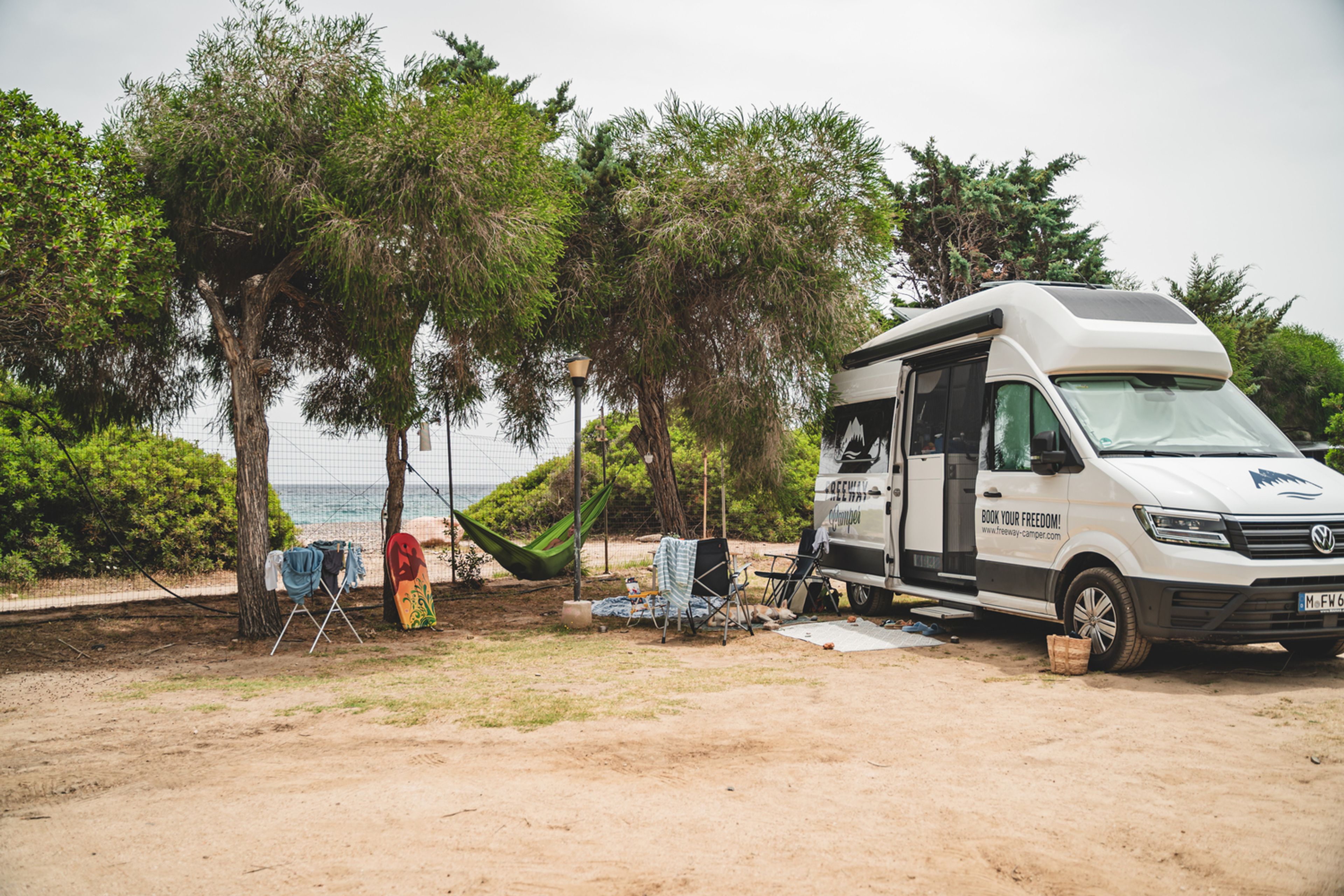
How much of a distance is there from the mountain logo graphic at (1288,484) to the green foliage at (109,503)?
10.3 meters

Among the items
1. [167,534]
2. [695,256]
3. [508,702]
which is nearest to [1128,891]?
[508,702]

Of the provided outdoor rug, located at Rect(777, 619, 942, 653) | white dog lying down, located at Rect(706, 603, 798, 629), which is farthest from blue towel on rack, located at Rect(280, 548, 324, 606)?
outdoor rug, located at Rect(777, 619, 942, 653)

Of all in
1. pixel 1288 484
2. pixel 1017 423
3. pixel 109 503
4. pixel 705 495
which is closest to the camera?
pixel 1288 484

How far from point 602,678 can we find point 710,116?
5862mm

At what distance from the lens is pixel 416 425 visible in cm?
980

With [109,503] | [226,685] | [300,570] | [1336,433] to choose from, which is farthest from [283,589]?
[1336,433]

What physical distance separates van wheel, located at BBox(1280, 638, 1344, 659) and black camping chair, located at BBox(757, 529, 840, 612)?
3.81 metres

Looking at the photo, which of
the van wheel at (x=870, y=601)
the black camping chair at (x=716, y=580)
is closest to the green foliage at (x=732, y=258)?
the van wheel at (x=870, y=601)

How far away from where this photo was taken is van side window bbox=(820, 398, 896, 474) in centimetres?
809

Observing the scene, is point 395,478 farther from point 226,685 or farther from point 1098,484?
point 1098,484

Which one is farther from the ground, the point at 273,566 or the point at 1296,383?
the point at 1296,383

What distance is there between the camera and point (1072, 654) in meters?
5.57

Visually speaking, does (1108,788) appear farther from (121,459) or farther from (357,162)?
(121,459)

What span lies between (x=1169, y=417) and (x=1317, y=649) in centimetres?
170
